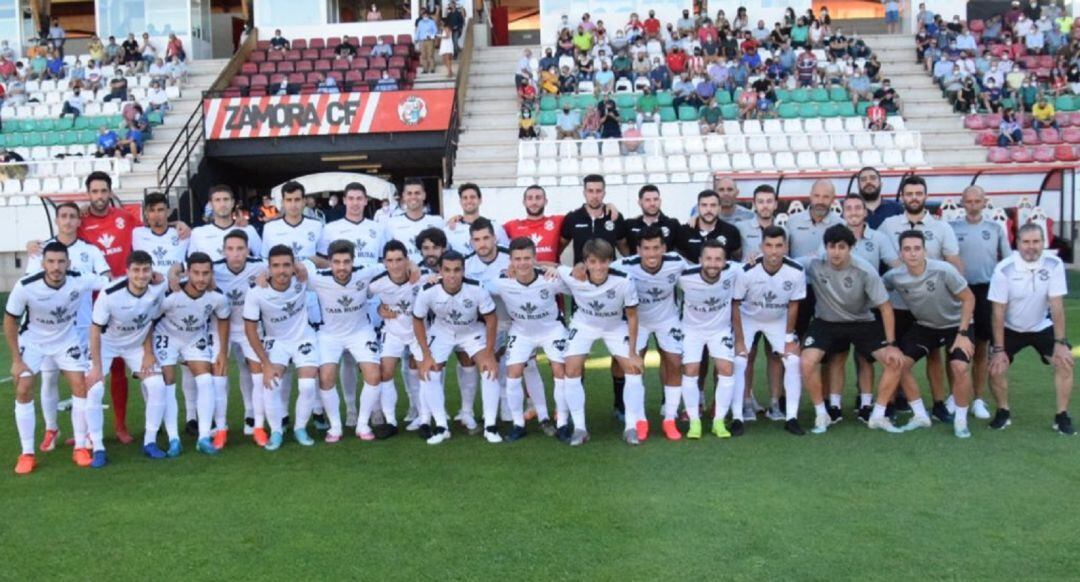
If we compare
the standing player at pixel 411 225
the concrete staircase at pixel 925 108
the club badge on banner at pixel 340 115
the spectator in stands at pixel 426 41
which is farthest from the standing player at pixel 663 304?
the spectator in stands at pixel 426 41

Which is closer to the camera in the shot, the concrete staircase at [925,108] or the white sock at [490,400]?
the white sock at [490,400]

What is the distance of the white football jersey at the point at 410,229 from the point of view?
8180 millimetres

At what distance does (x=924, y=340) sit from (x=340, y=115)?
16763 mm

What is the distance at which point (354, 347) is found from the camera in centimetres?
742

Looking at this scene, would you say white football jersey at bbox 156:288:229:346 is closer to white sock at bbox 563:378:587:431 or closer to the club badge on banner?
white sock at bbox 563:378:587:431

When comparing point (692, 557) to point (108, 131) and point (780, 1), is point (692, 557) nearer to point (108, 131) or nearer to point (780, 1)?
point (108, 131)

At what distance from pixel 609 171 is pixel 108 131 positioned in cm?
1098

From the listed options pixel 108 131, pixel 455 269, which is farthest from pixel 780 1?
A: pixel 455 269

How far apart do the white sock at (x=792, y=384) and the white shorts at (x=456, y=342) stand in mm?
2094

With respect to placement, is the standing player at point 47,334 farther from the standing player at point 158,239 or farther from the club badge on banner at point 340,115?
the club badge on banner at point 340,115

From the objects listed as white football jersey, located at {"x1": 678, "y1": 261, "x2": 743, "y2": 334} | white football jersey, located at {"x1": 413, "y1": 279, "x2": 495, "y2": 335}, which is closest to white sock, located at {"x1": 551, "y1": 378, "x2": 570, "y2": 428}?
white football jersey, located at {"x1": 413, "y1": 279, "x2": 495, "y2": 335}

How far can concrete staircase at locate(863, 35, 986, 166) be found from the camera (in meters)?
20.9

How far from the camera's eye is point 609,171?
1973 cm

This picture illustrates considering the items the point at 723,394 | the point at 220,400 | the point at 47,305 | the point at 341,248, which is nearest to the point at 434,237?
the point at 341,248
